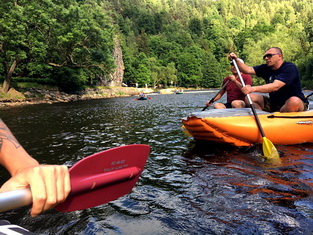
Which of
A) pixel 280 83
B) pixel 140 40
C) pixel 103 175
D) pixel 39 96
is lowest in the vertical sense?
pixel 39 96

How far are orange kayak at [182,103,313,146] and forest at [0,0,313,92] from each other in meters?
25.9

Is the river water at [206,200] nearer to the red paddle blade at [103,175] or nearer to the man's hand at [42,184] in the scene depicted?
the red paddle blade at [103,175]

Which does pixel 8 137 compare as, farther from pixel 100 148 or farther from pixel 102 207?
pixel 100 148

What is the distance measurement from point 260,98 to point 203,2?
20277 cm

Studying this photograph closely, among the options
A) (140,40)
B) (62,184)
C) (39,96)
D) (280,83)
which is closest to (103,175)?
(62,184)

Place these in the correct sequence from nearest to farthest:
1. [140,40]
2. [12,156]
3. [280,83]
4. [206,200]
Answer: [12,156] → [206,200] → [280,83] → [140,40]

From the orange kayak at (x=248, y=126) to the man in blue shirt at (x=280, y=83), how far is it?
12.5 inches

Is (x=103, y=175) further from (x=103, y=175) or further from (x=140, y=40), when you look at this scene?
(x=140, y=40)

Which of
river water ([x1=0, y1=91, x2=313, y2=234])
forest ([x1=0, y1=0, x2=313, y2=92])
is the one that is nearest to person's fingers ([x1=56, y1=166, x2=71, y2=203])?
river water ([x1=0, y1=91, x2=313, y2=234])

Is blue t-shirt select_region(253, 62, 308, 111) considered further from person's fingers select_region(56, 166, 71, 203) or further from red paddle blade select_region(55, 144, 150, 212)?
person's fingers select_region(56, 166, 71, 203)

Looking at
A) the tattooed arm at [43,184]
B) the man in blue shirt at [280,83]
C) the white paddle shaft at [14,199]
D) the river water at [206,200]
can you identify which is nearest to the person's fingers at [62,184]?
the tattooed arm at [43,184]

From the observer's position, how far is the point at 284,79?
5.71m

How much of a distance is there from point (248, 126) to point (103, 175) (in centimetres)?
481

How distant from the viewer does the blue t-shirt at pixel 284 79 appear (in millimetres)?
5746
